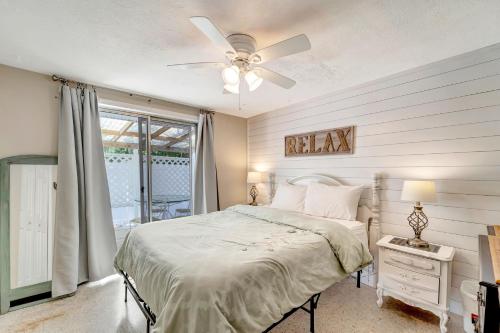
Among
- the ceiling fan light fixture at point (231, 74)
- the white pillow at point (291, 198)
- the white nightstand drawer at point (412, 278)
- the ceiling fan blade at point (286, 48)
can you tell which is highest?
the ceiling fan blade at point (286, 48)

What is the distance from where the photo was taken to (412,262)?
6.81ft

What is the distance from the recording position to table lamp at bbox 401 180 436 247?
6.75 ft

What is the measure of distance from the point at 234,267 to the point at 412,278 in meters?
1.79

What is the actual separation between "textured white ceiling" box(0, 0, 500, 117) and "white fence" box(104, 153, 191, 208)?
3.79 feet

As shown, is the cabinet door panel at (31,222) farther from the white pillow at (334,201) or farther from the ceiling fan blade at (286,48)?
the white pillow at (334,201)

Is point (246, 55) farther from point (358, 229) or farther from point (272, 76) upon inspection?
point (358, 229)

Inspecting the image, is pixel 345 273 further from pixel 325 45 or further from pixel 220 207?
pixel 220 207

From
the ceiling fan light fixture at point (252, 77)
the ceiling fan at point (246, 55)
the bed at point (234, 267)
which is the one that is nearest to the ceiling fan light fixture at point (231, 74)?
the ceiling fan at point (246, 55)

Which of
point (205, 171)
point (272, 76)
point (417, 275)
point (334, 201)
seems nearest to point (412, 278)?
point (417, 275)

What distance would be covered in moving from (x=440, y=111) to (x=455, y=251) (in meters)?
1.38

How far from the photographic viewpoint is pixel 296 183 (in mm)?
3641

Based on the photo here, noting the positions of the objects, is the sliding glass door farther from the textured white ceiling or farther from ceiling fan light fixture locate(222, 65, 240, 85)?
Answer: ceiling fan light fixture locate(222, 65, 240, 85)

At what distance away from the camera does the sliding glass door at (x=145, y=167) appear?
3227 mm

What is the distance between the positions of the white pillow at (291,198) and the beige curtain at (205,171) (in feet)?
3.77
